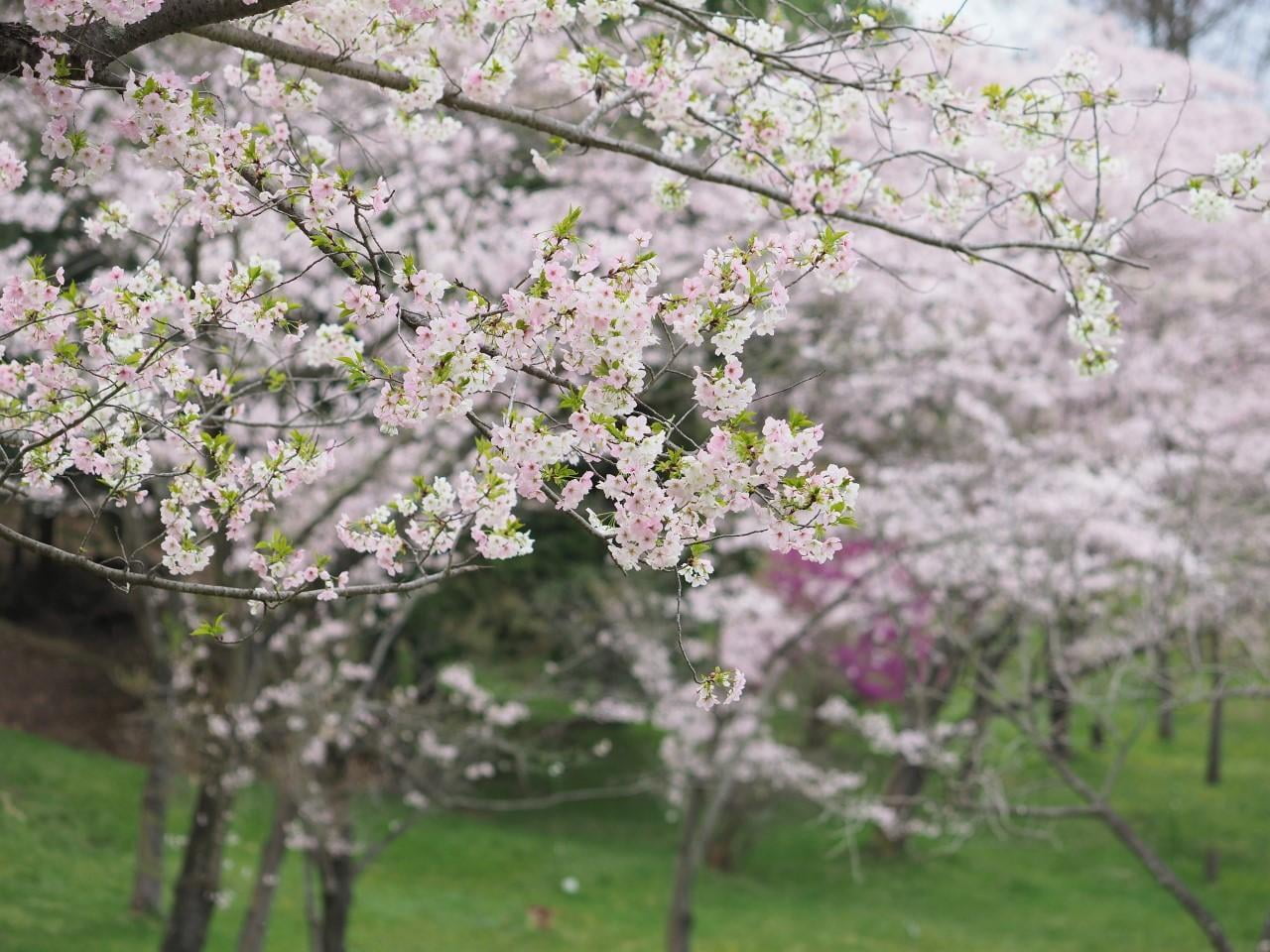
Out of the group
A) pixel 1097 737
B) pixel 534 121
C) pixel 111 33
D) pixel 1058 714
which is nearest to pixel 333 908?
pixel 534 121

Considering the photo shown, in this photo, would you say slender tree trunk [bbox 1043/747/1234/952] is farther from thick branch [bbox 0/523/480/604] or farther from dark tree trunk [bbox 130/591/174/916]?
dark tree trunk [bbox 130/591/174/916]

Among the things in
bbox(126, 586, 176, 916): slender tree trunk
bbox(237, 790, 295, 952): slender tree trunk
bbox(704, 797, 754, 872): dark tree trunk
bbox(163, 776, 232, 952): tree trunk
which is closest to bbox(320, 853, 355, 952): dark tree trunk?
bbox(237, 790, 295, 952): slender tree trunk

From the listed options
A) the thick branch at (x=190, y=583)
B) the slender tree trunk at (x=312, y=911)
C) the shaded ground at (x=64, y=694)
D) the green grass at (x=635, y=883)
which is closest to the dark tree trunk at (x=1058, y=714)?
the green grass at (x=635, y=883)

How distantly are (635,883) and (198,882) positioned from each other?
309 inches

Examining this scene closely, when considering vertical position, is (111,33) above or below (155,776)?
above

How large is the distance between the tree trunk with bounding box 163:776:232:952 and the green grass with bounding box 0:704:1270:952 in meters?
2.60

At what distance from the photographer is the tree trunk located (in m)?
9.65

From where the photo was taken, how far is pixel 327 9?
11.9 ft

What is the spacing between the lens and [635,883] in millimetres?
16531

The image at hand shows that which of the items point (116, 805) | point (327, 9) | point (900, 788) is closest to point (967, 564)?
point (900, 788)

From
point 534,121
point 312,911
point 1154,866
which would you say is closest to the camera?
point 534,121

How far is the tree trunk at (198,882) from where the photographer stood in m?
9.65

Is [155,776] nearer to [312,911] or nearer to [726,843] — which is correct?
[312,911]

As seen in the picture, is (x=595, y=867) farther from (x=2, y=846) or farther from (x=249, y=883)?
(x=2, y=846)
